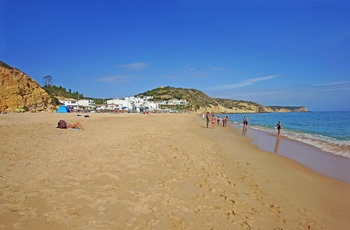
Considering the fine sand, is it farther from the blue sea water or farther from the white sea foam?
the blue sea water

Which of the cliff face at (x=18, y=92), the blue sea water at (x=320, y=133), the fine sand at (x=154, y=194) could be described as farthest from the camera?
the cliff face at (x=18, y=92)

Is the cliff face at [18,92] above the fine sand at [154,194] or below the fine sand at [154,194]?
above

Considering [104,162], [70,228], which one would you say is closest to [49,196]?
[70,228]

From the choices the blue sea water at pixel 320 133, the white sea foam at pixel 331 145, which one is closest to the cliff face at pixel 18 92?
the blue sea water at pixel 320 133

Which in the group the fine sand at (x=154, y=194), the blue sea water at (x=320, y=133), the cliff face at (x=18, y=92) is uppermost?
the cliff face at (x=18, y=92)

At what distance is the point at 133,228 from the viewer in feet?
10.6

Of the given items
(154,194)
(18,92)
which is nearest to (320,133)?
(154,194)

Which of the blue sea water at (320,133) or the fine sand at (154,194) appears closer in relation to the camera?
the fine sand at (154,194)

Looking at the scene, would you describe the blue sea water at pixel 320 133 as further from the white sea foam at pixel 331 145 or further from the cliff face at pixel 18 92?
the cliff face at pixel 18 92

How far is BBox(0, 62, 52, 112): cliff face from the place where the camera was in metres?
38.9

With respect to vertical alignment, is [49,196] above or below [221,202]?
above

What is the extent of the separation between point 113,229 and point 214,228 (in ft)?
5.30

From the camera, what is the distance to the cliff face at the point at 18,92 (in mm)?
38875

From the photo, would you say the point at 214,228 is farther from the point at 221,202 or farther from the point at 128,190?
the point at 128,190
